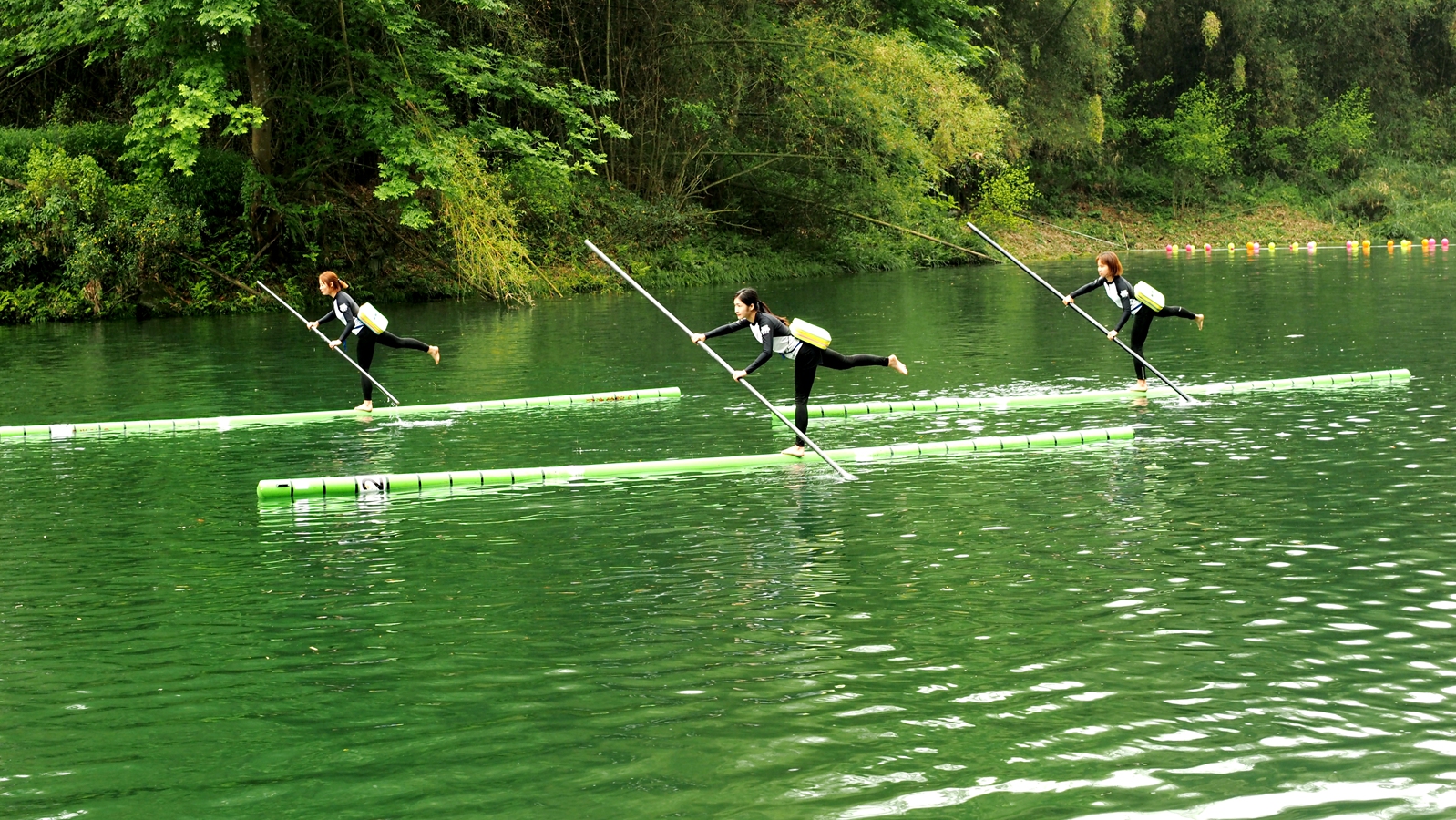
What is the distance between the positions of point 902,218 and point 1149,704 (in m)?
43.5

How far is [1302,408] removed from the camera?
17172 mm

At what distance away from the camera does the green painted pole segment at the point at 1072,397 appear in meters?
18.2

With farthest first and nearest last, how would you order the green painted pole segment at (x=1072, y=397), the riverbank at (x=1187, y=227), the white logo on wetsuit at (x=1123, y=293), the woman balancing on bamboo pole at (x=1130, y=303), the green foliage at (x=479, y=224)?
the riverbank at (x=1187, y=227) → the green foliage at (x=479, y=224) → the white logo on wetsuit at (x=1123, y=293) → the woman balancing on bamboo pole at (x=1130, y=303) → the green painted pole segment at (x=1072, y=397)

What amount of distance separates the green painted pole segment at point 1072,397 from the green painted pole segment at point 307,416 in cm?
263

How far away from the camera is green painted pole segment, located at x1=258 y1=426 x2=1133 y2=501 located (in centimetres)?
1347

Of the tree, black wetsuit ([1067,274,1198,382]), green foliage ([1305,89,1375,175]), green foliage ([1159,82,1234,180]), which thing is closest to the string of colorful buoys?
green foliage ([1159,82,1234,180])

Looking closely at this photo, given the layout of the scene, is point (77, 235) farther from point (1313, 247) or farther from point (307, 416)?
point (1313, 247)

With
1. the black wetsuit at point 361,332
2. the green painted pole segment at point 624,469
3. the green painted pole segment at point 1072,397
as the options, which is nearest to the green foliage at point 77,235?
the black wetsuit at point 361,332

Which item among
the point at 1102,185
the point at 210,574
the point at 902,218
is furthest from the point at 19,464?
the point at 1102,185

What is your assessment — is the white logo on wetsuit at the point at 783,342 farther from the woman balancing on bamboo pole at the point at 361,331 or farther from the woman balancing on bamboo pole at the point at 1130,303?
the woman balancing on bamboo pole at the point at 361,331

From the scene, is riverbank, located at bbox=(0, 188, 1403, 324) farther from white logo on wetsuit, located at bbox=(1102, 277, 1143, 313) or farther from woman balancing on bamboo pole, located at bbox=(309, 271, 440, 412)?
white logo on wetsuit, located at bbox=(1102, 277, 1143, 313)

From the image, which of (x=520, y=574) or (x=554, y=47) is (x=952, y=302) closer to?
(x=554, y=47)

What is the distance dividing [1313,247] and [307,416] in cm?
4728

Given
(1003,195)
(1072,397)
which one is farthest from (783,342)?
(1003,195)
